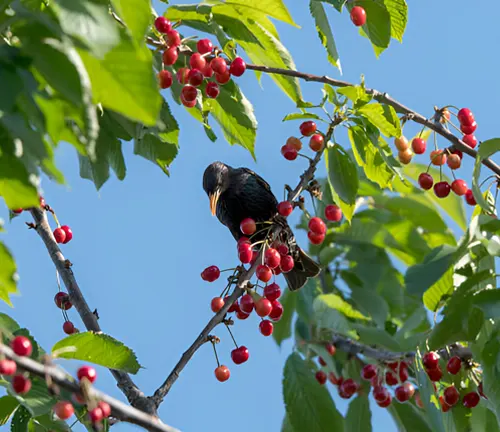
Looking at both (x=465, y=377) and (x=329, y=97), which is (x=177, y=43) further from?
(x=465, y=377)

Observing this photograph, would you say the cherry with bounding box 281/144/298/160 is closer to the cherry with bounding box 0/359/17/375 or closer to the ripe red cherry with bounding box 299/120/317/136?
the ripe red cherry with bounding box 299/120/317/136

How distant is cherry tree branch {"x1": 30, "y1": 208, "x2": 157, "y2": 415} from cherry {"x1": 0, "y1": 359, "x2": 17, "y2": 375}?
0.78 metres

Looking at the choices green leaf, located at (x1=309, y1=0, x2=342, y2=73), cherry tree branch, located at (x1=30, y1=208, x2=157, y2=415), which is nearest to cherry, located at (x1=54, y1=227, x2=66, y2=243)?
cherry tree branch, located at (x1=30, y1=208, x2=157, y2=415)

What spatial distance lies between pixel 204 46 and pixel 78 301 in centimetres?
92

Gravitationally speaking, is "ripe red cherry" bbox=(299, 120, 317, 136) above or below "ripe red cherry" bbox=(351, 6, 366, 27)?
below

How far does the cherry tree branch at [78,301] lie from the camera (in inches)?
91.4

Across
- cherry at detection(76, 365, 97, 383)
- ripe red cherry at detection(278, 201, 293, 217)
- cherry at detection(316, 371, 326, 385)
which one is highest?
cherry at detection(316, 371, 326, 385)

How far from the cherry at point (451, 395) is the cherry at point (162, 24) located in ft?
5.34

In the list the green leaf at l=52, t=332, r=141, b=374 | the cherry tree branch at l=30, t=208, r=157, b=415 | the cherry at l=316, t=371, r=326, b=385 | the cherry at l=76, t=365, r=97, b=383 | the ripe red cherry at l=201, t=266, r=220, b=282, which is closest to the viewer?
the cherry at l=76, t=365, r=97, b=383

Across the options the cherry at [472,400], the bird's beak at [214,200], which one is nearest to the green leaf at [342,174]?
the cherry at [472,400]

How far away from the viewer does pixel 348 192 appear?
311 cm

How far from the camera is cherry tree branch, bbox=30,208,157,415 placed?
2320 millimetres

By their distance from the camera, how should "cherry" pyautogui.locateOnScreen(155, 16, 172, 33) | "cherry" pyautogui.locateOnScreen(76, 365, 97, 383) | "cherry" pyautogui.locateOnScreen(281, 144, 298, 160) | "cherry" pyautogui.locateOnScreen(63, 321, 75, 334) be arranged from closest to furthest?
"cherry" pyautogui.locateOnScreen(76, 365, 97, 383), "cherry" pyautogui.locateOnScreen(155, 16, 172, 33), "cherry" pyautogui.locateOnScreen(63, 321, 75, 334), "cherry" pyautogui.locateOnScreen(281, 144, 298, 160)

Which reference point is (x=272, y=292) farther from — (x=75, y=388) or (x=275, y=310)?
(x=75, y=388)
